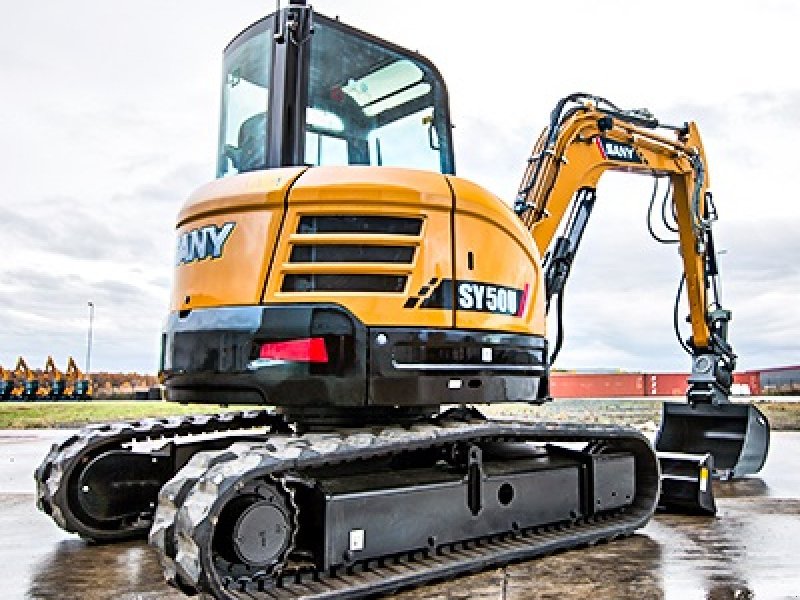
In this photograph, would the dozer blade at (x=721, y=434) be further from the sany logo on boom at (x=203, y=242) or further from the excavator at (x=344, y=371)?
the sany logo on boom at (x=203, y=242)

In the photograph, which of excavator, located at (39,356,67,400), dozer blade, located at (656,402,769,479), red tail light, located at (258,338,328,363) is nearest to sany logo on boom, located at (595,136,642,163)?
dozer blade, located at (656,402,769,479)

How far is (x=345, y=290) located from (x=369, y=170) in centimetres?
69

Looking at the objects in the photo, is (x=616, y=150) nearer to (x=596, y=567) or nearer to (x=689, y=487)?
(x=689, y=487)

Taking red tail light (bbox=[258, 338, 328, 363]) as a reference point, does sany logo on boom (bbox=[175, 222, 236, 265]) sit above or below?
above

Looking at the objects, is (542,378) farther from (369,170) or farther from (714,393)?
(714,393)

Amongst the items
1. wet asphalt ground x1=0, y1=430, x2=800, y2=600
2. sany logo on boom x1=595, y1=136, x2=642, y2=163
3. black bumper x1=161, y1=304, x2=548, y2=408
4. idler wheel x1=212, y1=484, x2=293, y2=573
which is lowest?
wet asphalt ground x1=0, y1=430, x2=800, y2=600

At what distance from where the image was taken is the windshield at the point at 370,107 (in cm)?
462

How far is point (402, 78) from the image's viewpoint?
502cm

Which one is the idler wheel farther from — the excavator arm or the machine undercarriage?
the excavator arm

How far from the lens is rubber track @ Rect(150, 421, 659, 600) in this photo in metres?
3.38

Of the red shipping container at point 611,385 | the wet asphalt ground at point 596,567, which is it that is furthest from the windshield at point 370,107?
the red shipping container at point 611,385

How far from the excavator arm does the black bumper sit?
2.61 metres

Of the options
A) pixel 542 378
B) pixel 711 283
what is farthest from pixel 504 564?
pixel 711 283

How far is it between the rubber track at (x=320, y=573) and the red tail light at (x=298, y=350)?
385mm
